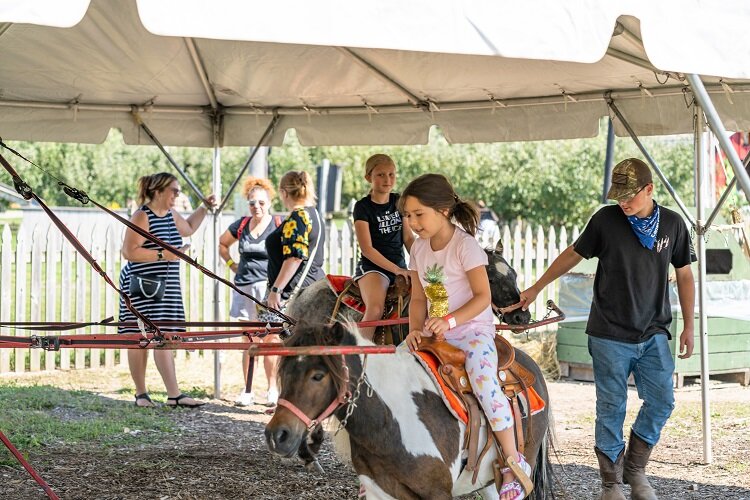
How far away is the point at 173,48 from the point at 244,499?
3.55m

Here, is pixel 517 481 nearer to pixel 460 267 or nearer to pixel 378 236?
pixel 460 267

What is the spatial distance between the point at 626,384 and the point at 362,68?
3352 mm

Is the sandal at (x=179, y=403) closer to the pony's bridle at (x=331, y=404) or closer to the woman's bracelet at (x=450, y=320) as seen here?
the woman's bracelet at (x=450, y=320)

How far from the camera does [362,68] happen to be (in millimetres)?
7320

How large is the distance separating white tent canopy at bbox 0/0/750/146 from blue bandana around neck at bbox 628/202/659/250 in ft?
2.74

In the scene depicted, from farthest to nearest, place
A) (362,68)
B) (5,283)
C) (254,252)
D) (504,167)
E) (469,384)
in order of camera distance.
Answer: (504,167) < (5,283) < (254,252) < (362,68) < (469,384)

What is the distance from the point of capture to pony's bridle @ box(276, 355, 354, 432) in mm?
3224

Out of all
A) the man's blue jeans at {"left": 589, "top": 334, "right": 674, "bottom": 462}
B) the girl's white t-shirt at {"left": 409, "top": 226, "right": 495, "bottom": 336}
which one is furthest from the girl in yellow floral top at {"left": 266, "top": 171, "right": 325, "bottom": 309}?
the girl's white t-shirt at {"left": 409, "top": 226, "right": 495, "bottom": 336}

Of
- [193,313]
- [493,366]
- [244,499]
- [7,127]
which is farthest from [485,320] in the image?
[193,313]

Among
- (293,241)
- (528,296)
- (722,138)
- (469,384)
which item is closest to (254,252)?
(293,241)

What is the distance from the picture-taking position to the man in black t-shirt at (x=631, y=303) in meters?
5.26

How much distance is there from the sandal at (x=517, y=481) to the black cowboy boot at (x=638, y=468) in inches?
62.6

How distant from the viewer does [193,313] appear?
43.8ft

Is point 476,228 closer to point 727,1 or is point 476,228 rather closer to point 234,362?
point 727,1
